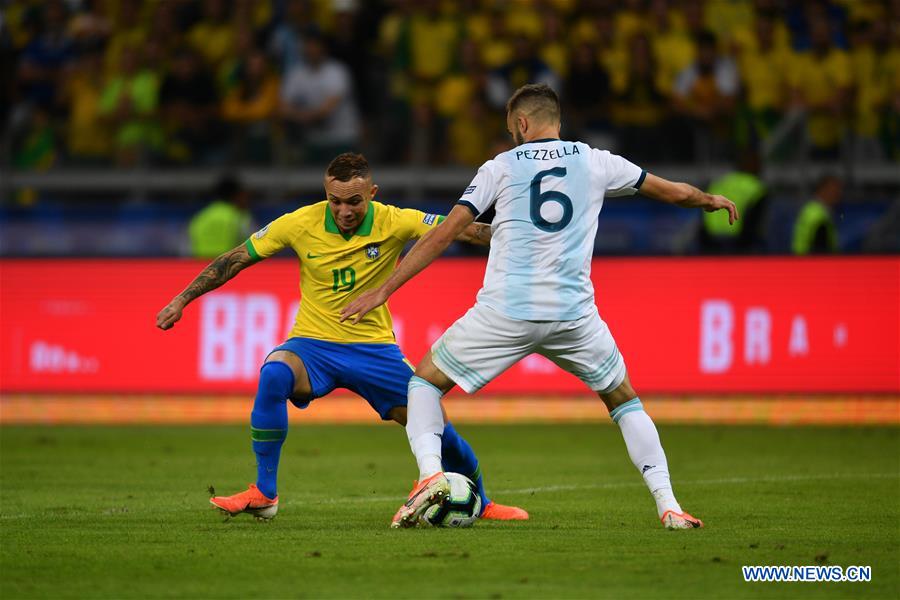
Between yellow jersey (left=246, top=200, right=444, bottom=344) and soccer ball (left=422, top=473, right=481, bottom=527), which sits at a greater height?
yellow jersey (left=246, top=200, right=444, bottom=344)

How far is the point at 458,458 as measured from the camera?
27.5 ft

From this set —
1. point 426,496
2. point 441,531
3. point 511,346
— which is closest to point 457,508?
point 441,531

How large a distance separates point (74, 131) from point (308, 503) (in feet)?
33.1

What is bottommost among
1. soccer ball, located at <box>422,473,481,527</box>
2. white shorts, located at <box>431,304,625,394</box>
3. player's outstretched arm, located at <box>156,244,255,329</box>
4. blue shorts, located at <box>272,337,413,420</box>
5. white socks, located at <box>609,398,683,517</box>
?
soccer ball, located at <box>422,473,481,527</box>

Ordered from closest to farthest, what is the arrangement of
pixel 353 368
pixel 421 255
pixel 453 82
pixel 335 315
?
pixel 421 255
pixel 353 368
pixel 335 315
pixel 453 82

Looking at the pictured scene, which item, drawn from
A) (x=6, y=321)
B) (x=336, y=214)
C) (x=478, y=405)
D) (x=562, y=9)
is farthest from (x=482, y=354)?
(x=562, y=9)

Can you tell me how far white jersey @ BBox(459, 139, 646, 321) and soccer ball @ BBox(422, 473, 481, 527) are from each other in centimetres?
98

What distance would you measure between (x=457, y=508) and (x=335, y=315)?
1296 mm

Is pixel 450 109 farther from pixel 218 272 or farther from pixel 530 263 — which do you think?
pixel 530 263

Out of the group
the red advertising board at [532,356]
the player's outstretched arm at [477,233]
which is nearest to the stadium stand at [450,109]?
the red advertising board at [532,356]

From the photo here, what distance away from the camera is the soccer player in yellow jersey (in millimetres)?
8195

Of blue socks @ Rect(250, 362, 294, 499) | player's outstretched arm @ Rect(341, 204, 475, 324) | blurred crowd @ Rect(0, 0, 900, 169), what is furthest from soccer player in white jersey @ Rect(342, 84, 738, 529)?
blurred crowd @ Rect(0, 0, 900, 169)

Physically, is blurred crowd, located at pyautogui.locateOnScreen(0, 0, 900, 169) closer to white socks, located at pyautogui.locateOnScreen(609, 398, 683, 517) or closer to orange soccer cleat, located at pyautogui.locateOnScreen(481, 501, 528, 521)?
orange soccer cleat, located at pyautogui.locateOnScreen(481, 501, 528, 521)

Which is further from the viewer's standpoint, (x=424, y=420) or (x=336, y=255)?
(x=336, y=255)
